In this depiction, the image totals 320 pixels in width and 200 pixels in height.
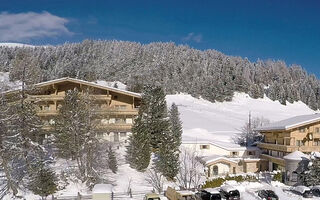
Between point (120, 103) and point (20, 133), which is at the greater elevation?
point (120, 103)

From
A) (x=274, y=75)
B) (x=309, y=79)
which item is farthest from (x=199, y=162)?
(x=309, y=79)

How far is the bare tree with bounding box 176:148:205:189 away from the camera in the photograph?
37125 mm

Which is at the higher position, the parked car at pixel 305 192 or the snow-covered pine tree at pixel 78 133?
the snow-covered pine tree at pixel 78 133

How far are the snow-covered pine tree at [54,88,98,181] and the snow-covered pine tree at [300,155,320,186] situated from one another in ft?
77.7

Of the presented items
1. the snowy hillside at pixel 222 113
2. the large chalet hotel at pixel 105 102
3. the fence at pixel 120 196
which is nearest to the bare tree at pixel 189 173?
the fence at pixel 120 196

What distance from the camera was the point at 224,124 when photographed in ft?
264

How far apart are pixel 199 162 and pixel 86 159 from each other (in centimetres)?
1712

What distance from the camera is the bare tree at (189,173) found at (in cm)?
3712

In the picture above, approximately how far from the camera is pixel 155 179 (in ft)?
123

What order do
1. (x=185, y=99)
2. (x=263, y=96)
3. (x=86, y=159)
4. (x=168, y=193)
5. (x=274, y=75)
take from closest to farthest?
(x=168, y=193) → (x=86, y=159) → (x=185, y=99) → (x=263, y=96) → (x=274, y=75)

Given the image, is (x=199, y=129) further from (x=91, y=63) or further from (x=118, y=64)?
(x=91, y=63)

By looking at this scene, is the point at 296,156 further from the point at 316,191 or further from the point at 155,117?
the point at 155,117

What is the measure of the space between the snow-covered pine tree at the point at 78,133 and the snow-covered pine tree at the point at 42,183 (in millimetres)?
4414

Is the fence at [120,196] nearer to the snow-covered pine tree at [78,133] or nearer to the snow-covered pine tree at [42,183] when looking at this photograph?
the snow-covered pine tree at [42,183]
